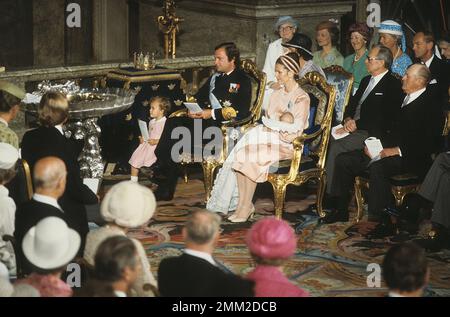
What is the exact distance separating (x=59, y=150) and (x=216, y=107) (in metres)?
2.81

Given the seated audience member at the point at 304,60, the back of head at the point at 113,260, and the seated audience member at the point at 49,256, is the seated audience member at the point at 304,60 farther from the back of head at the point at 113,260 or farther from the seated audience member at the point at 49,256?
the back of head at the point at 113,260

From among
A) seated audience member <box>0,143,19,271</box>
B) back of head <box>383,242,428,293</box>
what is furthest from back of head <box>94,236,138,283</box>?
seated audience member <box>0,143,19,271</box>

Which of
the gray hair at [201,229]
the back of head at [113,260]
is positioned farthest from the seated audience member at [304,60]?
the back of head at [113,260]

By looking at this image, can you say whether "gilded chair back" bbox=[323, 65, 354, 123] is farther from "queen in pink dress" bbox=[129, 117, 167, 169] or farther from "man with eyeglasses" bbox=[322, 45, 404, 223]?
"queen in pink dress" bbox=[129, 117, 167, 169]

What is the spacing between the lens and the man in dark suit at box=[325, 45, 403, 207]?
916 cm

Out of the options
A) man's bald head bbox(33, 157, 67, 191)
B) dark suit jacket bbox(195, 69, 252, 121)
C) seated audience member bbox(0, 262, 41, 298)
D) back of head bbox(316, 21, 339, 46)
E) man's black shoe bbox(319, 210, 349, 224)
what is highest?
back of head bbox(316, 21, 339, 46)

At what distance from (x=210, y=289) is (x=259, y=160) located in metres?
3.84

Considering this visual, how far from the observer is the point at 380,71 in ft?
30.3

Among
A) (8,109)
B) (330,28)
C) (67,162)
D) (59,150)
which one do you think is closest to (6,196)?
(67,162)

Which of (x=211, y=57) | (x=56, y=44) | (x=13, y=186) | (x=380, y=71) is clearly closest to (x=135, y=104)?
(x=211, y=57)

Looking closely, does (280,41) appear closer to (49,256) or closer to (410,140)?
(410,140)

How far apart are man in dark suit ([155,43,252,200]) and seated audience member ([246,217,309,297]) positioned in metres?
4.33

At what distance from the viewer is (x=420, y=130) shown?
8.80m

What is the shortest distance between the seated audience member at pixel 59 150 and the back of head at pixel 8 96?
23 cm
